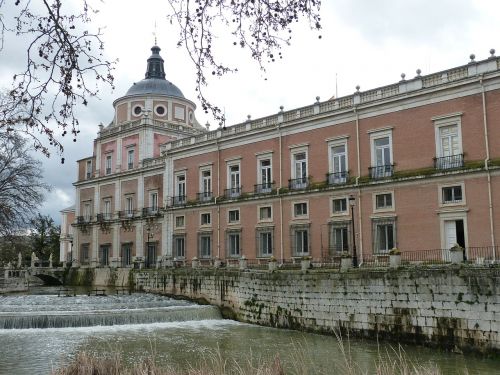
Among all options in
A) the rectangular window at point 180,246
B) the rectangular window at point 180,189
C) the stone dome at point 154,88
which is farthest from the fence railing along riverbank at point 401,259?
the stone dome at point 154,88

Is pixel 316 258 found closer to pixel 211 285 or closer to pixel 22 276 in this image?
pixel 211 285

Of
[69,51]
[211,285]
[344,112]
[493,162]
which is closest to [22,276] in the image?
[211,285]

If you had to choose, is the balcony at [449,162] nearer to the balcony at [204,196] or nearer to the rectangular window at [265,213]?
the rectangular window at [265,213]

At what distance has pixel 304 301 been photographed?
22141 mm

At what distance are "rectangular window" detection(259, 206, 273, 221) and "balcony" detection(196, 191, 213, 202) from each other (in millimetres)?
4937

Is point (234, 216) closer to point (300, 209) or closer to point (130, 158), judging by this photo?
point (300, 209)

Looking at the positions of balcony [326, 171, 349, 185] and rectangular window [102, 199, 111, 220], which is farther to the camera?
rectangular window [102, 199, 111, 220]

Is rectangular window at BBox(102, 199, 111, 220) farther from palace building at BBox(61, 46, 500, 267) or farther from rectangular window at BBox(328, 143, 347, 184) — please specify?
rectangular window at BBox(328, 143, 347, 184)

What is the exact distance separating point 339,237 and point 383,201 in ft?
10.6

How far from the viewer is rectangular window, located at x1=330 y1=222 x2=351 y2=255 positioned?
2898cm

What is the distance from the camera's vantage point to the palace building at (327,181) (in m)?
24.8

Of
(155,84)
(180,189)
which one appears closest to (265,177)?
(180,189)

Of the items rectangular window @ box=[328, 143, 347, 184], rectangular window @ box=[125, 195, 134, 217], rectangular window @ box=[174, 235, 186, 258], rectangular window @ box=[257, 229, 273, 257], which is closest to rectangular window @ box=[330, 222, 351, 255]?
rectangular window @ box=[328, 143, 347, 184]

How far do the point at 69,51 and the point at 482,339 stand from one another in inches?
597
